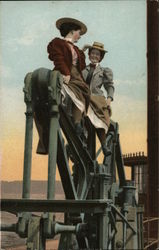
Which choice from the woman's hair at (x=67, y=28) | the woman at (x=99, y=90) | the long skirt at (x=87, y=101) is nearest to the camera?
the long skirt at (x=87, y=101)

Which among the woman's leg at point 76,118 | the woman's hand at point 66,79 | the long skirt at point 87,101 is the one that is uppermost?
the woman's hand at point 66,79

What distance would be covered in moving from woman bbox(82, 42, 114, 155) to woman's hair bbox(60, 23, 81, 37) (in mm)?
584

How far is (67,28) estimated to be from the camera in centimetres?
571

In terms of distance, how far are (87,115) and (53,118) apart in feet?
4.37

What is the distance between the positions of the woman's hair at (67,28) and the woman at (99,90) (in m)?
0.58

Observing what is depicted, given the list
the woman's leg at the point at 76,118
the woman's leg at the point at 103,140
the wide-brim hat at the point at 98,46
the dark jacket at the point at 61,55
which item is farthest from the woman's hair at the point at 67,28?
the woman's leg at the point at 103,140

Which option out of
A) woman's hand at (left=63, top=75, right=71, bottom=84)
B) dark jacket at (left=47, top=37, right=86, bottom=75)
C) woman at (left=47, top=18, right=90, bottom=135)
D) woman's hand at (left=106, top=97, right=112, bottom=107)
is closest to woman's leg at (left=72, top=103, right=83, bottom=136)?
woman at (left=47, top=18, right=90, bottom=135)

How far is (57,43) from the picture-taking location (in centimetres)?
536

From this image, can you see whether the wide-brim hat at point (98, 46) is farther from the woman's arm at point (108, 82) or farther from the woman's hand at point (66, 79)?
the woman's hand at point (66, 79)

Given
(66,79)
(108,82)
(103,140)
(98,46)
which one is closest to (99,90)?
(108,82)

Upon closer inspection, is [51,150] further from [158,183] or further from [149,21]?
[149,21]

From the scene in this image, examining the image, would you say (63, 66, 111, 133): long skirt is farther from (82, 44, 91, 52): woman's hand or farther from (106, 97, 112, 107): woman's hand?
(82, 44, 91, 52): woman's hand

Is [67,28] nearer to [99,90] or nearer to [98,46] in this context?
[98,46]

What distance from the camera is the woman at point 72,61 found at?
5297 mm
